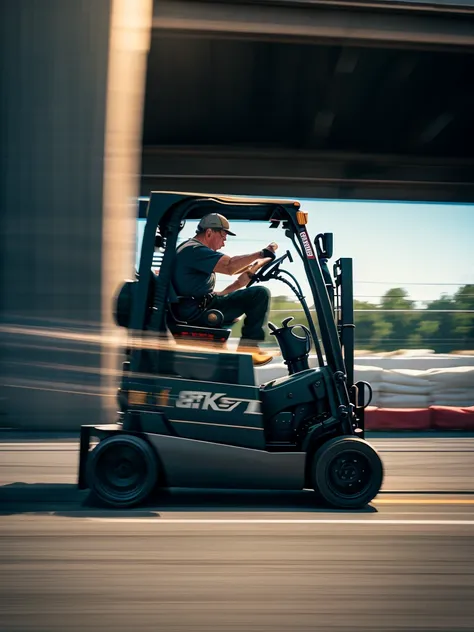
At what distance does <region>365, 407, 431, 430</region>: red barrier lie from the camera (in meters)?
10.3

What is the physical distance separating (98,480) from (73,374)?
5114 millimetres

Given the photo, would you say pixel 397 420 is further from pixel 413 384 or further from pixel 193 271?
pixel 193 271

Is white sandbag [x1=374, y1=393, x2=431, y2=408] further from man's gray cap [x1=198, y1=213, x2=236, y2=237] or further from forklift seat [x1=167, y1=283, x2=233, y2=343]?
man's gray cap [x1=198, y1=213, x2=236, y2=237]

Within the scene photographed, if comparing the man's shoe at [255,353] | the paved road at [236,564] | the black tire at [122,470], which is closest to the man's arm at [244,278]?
the man's shoe at [255,353]

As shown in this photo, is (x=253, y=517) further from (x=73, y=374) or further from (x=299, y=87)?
(x=299, y=87)

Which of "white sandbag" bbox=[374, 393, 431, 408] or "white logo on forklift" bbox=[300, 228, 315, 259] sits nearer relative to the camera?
"white logo on forklift" bbox=[300, 228, 315, 259]

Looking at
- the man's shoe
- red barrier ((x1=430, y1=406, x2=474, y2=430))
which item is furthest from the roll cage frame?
red barrier ((x1=430, y1=406, x2=474, y2=430))

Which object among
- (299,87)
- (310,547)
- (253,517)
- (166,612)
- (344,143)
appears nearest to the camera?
(166,612)

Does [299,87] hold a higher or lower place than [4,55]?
higher

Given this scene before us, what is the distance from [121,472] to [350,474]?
1528 mm

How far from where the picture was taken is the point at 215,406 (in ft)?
16.0

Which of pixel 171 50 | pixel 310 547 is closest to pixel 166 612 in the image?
pixel 310 547

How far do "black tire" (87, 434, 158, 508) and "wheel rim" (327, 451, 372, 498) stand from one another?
1.18 meters

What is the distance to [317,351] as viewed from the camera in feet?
17.4
